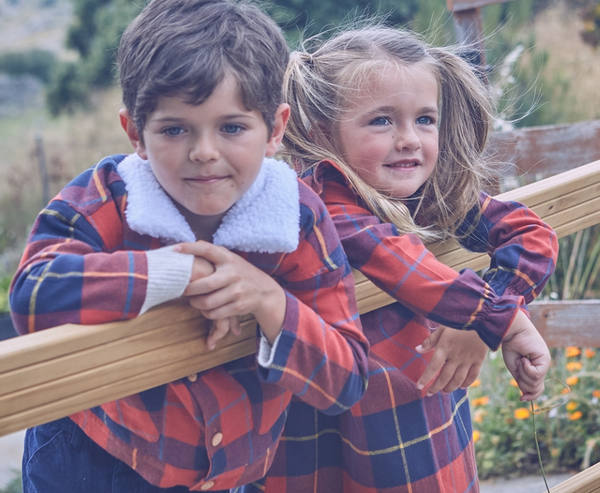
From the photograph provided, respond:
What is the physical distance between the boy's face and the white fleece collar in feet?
0.09

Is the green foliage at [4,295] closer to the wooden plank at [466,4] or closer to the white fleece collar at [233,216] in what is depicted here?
the wooden plank at [466,4]

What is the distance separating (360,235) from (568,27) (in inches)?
414

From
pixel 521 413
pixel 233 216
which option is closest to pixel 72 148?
pixel 521 413

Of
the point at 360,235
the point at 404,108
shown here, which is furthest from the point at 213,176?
the point at 404,108

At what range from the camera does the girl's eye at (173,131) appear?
1.11 metres

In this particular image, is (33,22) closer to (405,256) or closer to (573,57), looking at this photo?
(573,57)

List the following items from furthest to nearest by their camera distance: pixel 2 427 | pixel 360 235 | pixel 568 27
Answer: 1. pixel 568 27
2. pixel 360 235
3. pixel 2 427

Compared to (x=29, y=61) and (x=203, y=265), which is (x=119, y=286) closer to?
(x=203, y=265)

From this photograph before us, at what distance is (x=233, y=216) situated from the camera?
1.20 meters

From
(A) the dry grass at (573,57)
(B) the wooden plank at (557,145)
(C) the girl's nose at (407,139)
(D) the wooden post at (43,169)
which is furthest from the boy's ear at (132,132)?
(D) the wooden post at (43,169)

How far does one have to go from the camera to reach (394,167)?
5.18 feet

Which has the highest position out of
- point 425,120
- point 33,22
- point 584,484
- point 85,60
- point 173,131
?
point 33,22

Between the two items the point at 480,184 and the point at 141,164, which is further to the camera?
the point at 480,184

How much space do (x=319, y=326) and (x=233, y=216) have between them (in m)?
0.25
